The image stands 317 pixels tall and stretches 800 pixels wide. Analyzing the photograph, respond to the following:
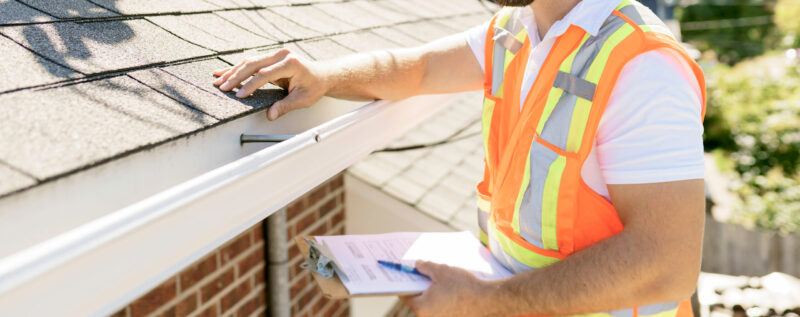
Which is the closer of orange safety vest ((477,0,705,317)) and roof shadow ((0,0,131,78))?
roof shadow ((0,0,131,78))

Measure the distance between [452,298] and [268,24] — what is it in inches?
48.6

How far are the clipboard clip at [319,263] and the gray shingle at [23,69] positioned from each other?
2.48 ft

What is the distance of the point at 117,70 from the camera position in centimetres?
165

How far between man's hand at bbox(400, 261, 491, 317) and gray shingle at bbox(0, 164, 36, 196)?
105cm

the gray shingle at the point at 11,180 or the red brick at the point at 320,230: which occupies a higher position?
the gray shingle at the point at 11,180

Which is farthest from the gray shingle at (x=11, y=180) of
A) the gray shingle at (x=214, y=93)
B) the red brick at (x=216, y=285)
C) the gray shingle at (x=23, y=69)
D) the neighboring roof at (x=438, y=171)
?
the neighboring roof at (x=438, y=171)

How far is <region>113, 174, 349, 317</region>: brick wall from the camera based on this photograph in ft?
9.79

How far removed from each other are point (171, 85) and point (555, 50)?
97cm

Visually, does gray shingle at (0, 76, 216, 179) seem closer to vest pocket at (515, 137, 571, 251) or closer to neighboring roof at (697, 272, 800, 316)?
vest pocket at (515, 137, 571, 251)

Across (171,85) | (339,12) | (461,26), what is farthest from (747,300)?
(171,85)

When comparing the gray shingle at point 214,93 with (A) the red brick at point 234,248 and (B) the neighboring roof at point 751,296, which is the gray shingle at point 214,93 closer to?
(A) the red brick at point 234,248

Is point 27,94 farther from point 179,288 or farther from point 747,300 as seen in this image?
point 747,300

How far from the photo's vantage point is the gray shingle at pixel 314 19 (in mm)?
2760

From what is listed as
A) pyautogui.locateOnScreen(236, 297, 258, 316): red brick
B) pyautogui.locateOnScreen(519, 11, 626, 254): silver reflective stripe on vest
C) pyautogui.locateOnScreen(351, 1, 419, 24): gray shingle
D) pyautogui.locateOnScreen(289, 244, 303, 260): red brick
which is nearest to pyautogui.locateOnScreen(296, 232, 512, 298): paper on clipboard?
pyautogui.locateOnScreen(519, 11, 626, 254): silver reflective stripe on vest
